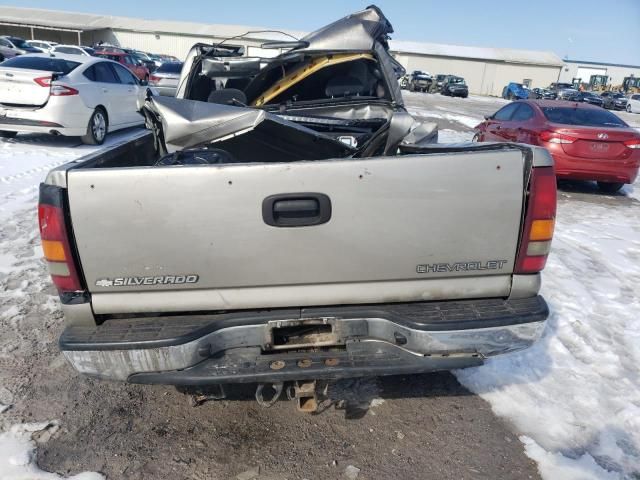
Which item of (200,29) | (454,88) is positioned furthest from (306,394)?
(200,29)

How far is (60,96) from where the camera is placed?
865cm

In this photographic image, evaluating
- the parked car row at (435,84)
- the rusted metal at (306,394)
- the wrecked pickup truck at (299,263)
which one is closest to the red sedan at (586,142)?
the wrecked pickup truck at (299,263)

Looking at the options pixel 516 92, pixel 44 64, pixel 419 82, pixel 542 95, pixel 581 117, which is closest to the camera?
pixel 581 117

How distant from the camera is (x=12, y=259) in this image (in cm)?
466

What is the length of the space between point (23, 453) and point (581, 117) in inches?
354

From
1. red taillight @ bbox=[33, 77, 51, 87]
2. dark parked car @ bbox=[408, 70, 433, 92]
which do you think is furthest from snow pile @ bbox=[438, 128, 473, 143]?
dark parked car @ bbox=[408, 70, 433, 92]

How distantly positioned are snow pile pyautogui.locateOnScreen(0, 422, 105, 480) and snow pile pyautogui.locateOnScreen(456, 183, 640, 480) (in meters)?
2.30

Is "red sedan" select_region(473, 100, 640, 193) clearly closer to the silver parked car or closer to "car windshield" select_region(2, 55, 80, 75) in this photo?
"car windshield" select_region(2, 55, 80, 75)

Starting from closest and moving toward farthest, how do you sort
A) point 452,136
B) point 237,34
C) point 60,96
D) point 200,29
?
point 60,96
point 452,136
point 237,34
point 200,29

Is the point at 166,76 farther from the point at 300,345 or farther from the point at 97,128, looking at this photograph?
the point at 300,345

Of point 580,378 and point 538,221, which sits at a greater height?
point 538,221

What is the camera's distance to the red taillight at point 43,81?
8.51m

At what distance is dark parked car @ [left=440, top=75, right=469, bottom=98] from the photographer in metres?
41.3

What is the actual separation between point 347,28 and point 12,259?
3.84 m
